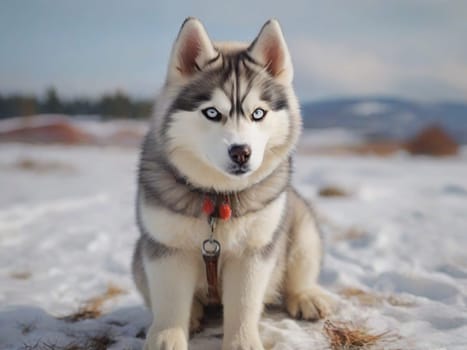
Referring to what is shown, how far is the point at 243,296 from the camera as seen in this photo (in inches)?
97.0

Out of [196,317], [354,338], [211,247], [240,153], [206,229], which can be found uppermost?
[240,153]

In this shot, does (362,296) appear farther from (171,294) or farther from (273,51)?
(273,51)

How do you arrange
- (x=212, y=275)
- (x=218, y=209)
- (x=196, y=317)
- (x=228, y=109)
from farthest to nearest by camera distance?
(x=196, y=317)
(x=212, y=275)
(x=218, y=209)
(x=228, y=109)

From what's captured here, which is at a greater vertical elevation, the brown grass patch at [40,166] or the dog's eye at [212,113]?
the dog's eye at [212,113]

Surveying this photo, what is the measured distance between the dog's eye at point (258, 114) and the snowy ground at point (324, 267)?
1.03 metres

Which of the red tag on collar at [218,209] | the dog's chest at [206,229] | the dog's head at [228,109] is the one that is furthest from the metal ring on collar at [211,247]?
the dog's head at [228,109]

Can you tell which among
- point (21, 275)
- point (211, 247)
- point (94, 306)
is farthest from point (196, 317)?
point (21, 275)

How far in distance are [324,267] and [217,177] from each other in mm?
2258

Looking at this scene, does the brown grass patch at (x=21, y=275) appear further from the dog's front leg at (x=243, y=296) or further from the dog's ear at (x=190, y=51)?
the dog's ear at (x=190, y=51)

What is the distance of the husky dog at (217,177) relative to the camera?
232 cm

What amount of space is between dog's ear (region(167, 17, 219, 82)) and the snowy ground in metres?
0.76

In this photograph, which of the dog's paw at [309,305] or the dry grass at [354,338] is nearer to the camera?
the dry grass at [354,338]

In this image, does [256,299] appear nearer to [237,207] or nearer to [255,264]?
[255,264]

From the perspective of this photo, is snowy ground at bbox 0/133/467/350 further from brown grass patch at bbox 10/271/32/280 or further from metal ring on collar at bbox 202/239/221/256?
metal ring on collar at bbox 202/239/221/256
